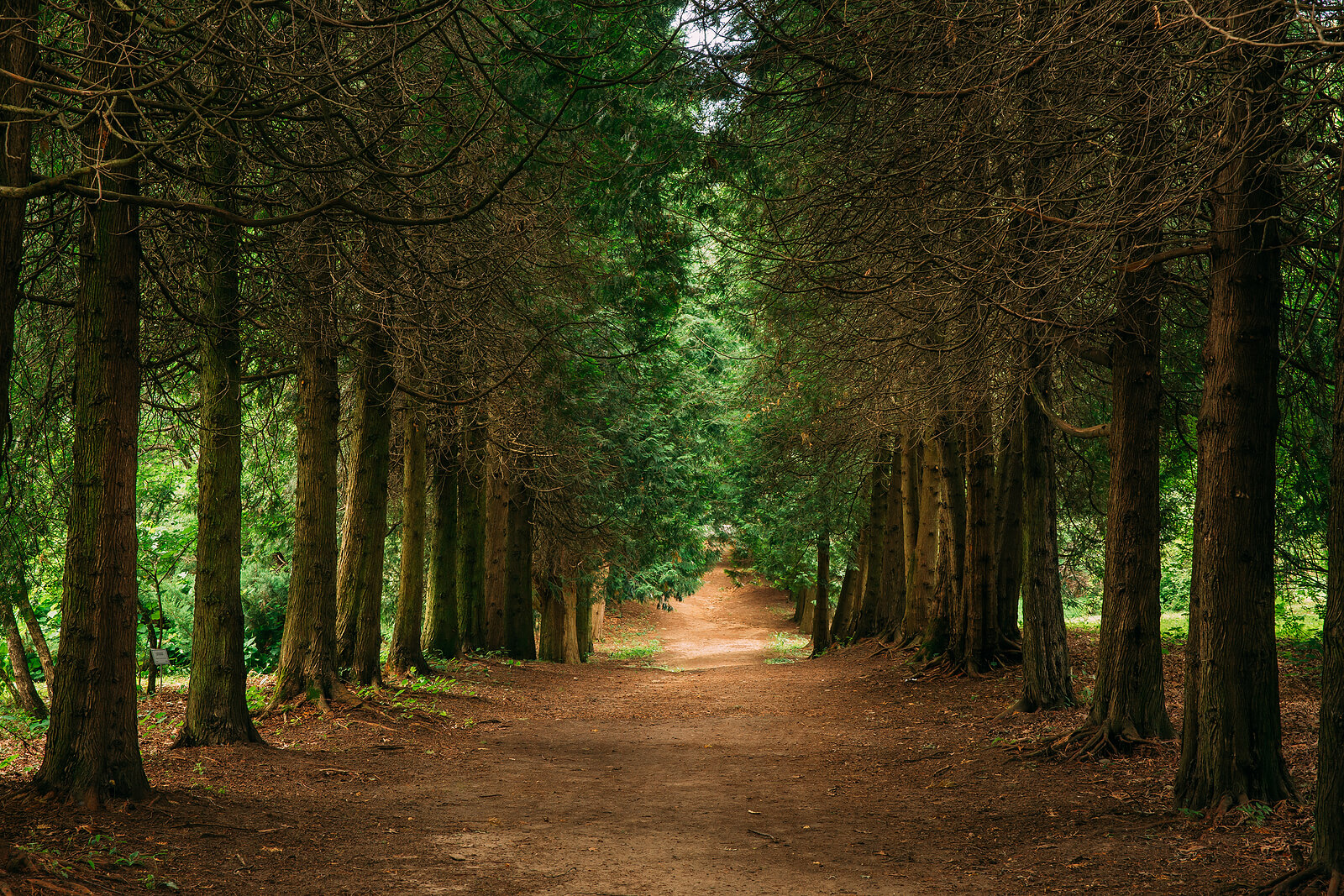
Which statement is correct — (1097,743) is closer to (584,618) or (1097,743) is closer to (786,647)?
(584,618)

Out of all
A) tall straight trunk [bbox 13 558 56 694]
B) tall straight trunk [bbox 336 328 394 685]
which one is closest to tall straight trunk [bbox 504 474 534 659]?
tall straight trunk [bbox 336 328 394 685]

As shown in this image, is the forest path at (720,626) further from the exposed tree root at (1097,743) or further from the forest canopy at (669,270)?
the exposed tree root at (1097,743)

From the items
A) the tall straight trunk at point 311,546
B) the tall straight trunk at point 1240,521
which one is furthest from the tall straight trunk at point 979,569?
the tall straight trunk at point 311,546

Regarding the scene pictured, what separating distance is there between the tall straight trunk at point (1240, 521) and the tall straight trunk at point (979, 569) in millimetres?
7226

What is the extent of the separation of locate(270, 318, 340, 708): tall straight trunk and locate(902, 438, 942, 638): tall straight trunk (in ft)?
35.7

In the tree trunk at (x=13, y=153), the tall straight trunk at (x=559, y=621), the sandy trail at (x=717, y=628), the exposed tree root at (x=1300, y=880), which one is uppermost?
the tree trunk at (x=13, y=153)

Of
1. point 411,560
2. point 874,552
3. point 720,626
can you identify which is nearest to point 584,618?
point 874,552

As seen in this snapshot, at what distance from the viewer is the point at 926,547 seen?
714 inches

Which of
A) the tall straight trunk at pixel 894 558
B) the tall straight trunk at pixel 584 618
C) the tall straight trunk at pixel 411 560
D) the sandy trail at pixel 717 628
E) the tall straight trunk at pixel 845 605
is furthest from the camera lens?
the sandy trail at pixel 717 628

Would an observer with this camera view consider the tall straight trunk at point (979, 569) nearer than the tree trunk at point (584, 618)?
Yes

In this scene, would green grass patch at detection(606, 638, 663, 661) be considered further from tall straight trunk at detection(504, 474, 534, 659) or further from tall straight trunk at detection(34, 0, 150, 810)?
tall straight trunk at detection(34, 0, 150, 810)

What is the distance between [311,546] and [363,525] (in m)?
1.71

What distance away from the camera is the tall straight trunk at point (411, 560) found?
14617 millimetres

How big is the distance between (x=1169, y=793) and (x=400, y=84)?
7.37 metres
